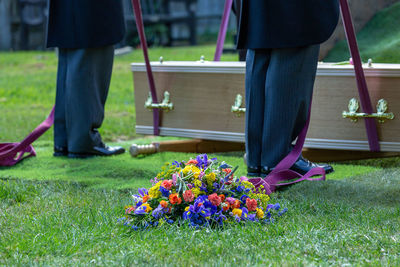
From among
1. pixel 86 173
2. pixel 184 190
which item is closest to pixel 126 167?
pixel 86 173

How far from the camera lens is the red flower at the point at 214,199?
71.4 inches

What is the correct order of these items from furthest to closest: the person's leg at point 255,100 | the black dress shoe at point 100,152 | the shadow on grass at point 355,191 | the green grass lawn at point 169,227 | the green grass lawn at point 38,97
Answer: the green grass lawn at point 38,97 < the black dress shoe at point 100,152 < the person's leg at point 255,100 < the shadow on grass at point 355,191 < the green grass lawn at point 169,227

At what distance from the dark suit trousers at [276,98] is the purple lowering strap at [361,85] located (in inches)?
8.0

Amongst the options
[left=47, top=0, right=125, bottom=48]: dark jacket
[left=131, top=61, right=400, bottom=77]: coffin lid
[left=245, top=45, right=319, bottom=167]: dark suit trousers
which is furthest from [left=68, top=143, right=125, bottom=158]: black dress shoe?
[left=245, top=45, right=319, bottom=167]: dark suit trousers

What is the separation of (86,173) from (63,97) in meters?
0.59

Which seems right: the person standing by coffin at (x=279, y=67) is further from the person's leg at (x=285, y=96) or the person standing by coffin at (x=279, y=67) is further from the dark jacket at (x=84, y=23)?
the dark jacket at (x=84, y=23)

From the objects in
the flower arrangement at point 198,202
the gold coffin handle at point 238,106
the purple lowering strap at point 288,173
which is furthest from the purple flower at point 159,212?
the gold coffin handle at point 238,106

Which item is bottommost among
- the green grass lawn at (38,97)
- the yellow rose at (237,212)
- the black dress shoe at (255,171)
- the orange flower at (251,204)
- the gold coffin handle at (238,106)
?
the green grass lawn at (38,97)

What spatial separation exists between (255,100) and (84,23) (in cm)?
106

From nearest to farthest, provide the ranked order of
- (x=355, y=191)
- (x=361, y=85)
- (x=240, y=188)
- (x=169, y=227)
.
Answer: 1. (x=169, y=227)
2. (x=240, y=188)
3. (x=355, y=191)
4. (x=361, y=85)

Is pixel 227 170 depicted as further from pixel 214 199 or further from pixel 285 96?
pixel 285 96

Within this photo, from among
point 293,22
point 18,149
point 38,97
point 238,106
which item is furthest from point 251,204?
point 38,97

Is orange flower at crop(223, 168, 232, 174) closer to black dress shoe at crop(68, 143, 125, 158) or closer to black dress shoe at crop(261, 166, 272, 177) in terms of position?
black dress shoe at crop(261, 166, 272, 177)

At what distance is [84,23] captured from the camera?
3035 mm
